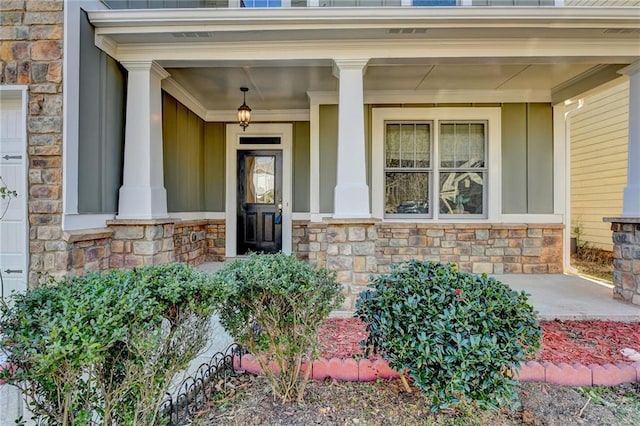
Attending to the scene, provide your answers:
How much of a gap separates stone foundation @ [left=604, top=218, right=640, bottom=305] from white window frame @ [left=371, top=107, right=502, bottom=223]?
167cm

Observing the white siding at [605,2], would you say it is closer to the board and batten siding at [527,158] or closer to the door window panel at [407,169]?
the board and batten siding at [527,158]

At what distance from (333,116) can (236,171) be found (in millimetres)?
2237

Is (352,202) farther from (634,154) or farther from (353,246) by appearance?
(634,154)

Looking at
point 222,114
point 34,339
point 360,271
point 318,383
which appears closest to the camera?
point 34,339

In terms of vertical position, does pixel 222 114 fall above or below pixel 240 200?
above

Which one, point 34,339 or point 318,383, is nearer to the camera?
point 34,339

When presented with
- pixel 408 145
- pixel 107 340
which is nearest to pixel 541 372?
pixel 107 340

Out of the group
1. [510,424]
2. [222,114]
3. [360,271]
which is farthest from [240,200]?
[510,424]

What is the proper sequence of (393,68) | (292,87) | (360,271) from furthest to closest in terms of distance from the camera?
(292,87), (393,68), (360,271)

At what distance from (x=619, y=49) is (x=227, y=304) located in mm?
4972

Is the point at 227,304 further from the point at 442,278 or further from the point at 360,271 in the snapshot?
the point at 360,271

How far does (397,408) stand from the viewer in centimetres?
189

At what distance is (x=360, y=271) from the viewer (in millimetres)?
3643

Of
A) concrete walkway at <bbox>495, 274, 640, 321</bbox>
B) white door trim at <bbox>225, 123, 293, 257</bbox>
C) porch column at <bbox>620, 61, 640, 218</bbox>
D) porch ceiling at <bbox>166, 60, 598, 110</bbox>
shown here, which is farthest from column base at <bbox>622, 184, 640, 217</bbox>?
white door trim at <bbox>225, 123, 293, 257</bbox>
